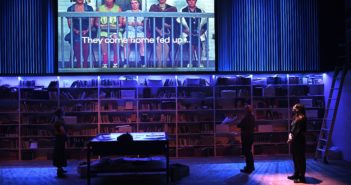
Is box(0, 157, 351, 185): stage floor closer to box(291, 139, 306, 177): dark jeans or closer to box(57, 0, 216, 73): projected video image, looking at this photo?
box(291, 139, 306, 177): dark jeans

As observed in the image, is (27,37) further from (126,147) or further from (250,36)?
(250,36)

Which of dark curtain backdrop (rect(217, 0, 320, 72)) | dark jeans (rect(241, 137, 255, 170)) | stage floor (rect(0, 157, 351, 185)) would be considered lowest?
stage floor (rect(0, 157, 351, 185))

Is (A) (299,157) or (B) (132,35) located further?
(B) (132,35)

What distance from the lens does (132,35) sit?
13.0 meters

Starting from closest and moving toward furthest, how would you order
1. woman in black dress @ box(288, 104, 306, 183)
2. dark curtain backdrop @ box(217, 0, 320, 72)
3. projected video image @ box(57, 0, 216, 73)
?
woman in black dress @ box(288, 104, 306, 183)
projected video image @ box(57, 0, 216, 73)
dark curtain backdrop @ box(217, 0, 320, 72)

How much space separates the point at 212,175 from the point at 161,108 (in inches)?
135

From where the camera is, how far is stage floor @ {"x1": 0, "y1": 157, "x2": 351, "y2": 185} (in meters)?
9.75

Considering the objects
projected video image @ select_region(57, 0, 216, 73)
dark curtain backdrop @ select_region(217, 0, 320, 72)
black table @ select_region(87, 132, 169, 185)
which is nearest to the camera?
black table @ select_region(87, 132, 169, 185)

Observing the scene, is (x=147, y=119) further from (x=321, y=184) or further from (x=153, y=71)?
(x=321, y=184)

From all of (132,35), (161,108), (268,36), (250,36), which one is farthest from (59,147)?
(268,36)

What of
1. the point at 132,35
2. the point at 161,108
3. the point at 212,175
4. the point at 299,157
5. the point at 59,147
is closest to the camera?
the point at 299,157

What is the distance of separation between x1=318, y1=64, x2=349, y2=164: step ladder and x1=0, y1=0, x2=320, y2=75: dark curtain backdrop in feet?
3.52

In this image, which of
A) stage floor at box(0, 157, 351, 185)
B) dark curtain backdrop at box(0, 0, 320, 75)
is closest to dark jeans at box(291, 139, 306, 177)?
stage floor at box(0, 157, 351, 185)

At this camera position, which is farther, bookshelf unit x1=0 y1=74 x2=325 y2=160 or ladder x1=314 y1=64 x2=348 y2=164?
bookshelf unit x1=0 y1=74 x2=325 y2=160
